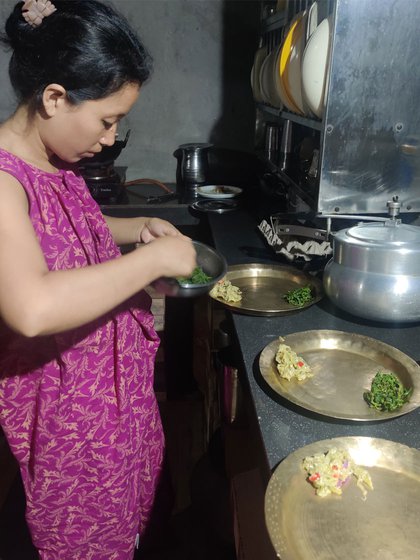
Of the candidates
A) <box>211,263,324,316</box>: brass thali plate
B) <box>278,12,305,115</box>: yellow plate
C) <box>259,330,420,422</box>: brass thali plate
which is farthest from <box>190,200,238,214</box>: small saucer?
<box>259,330,420,422</box>: brass thali plate

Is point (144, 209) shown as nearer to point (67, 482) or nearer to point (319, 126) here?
point (319, 126)

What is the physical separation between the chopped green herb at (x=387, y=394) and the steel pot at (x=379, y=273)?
0.26 meters

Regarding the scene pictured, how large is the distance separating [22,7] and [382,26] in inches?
37.9

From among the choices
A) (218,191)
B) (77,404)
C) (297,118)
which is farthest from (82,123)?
(218,191)

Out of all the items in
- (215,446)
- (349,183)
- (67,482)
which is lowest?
(215,446)

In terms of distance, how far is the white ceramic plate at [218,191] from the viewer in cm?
247

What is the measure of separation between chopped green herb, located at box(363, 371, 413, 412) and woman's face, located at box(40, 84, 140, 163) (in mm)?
714

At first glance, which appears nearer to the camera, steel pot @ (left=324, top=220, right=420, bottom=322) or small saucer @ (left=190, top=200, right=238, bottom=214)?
steel pot @ (left=324, top=220, right=420, bottom=322)

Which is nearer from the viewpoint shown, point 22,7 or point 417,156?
point 22,7

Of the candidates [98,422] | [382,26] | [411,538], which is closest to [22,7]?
[98,422]

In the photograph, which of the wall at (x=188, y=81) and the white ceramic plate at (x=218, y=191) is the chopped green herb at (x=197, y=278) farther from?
the wall at (x=188, y=81)

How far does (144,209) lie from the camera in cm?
231

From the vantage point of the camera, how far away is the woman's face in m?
0.85

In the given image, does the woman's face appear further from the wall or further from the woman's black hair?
the wall
